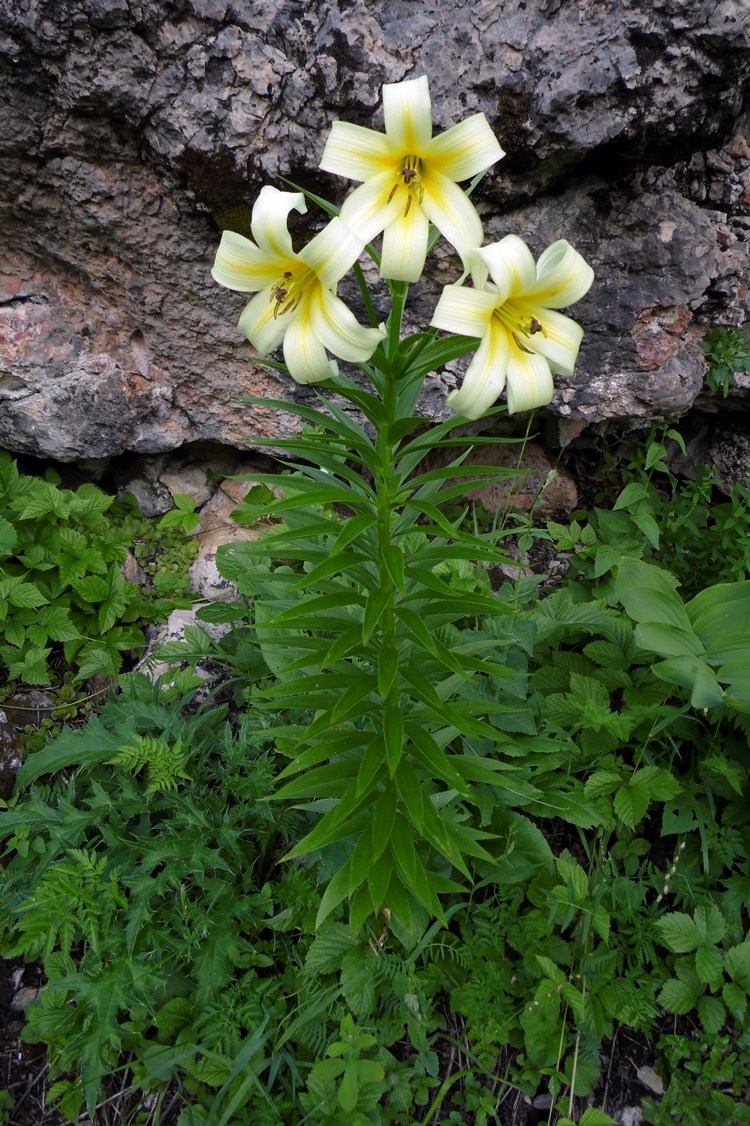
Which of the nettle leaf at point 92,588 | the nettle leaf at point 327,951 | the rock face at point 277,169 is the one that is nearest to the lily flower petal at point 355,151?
the rock face at point 277,169

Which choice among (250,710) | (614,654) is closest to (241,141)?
(250,710)

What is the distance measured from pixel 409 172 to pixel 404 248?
13 centimetres

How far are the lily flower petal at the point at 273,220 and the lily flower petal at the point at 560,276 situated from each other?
1.22 feet

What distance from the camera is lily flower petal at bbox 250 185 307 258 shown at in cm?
103

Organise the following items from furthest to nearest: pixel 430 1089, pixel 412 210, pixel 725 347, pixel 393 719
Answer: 1. pixel 725 347
2. pixel 430 1089
3. pixel 393 719
4. pixel 412 210

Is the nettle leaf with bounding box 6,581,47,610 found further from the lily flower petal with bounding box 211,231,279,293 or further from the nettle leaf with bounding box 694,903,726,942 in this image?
the nettle leaf with bounding box 694,903,726,942

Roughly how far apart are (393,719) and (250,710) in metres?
0.86

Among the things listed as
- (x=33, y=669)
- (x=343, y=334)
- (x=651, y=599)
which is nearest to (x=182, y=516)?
(x=33, y=669)

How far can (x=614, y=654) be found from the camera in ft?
7.40

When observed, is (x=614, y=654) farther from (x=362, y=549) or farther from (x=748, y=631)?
(x=362, y=549)

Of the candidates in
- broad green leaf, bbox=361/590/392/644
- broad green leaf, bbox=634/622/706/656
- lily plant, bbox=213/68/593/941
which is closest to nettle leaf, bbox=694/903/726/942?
lily plant, bbox=213/68/593/941

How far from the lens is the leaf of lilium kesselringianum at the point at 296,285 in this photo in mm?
1032

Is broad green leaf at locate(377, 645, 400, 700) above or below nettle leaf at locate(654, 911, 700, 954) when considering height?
above

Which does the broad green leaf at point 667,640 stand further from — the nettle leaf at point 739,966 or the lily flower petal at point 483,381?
the lily flower petal at point 483,381
